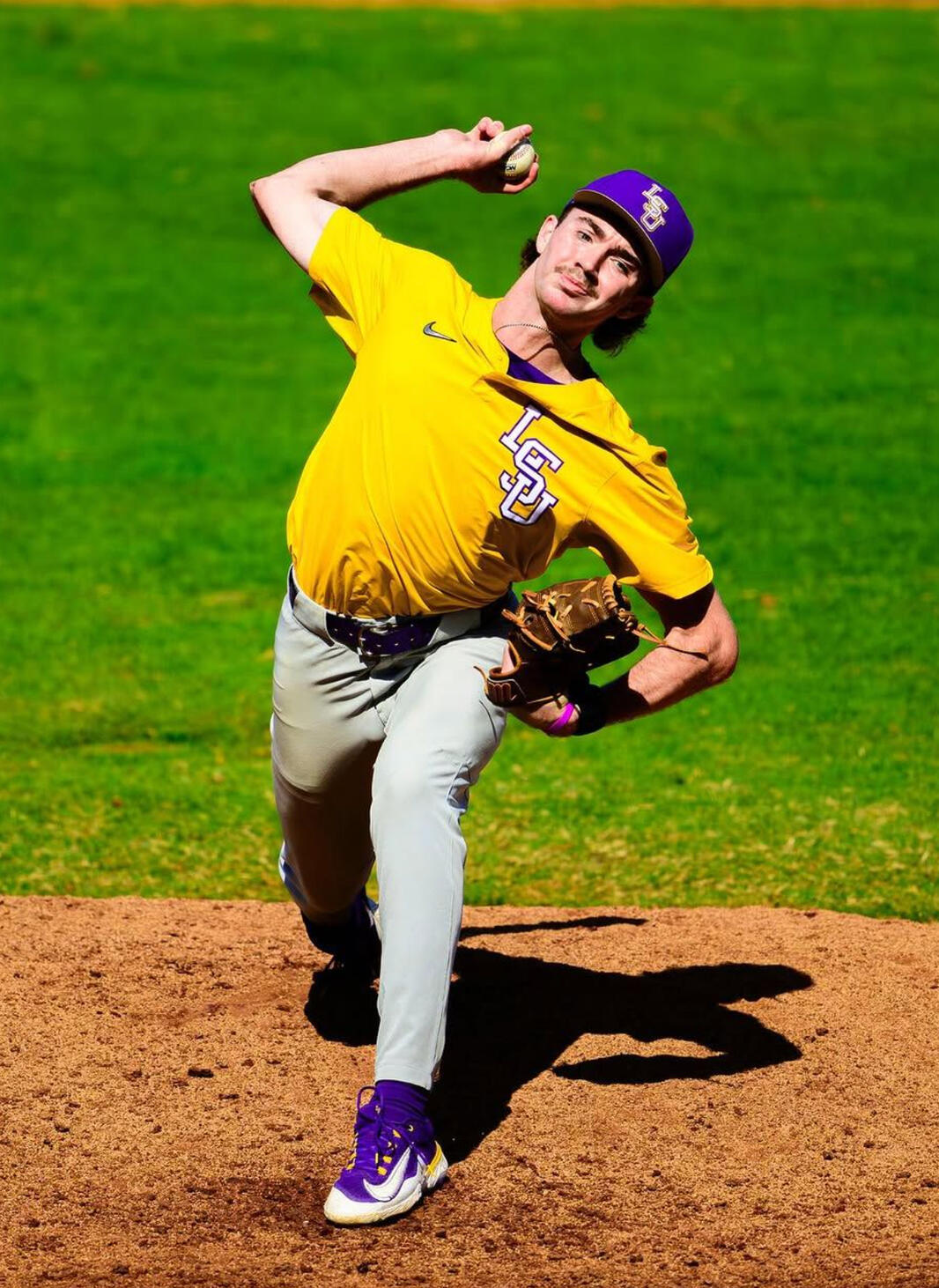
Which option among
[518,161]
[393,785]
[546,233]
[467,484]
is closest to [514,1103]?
[393,785]

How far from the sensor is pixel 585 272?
4.41m

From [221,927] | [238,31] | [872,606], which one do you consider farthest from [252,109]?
[221,927]

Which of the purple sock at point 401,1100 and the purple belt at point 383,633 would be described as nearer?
the purple sock at point 401,1100

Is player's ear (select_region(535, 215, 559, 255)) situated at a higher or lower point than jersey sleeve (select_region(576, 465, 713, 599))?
higher

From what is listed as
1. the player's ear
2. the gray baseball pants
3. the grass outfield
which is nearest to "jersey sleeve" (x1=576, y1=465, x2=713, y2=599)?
the gray baseball pants

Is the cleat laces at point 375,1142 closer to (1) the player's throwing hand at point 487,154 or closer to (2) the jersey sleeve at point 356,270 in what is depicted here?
(2) the jersey sleeve at point 356,270

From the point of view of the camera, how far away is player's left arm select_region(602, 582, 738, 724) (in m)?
4.38

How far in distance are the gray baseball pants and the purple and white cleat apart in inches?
4.5

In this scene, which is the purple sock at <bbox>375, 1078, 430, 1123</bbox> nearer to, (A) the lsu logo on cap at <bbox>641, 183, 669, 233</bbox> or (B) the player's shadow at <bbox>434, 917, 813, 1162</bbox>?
(B) the player's shadow at <bbox>434, 917, 813, 1162</bbox>

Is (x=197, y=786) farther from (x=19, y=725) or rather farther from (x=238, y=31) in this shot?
(x=238, y=31)

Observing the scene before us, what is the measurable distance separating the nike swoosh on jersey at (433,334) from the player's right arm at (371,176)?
49cm

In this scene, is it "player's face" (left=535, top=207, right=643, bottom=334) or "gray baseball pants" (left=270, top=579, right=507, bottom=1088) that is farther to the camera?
"player's face" (left=535, top=207, right=643, bottom=334)

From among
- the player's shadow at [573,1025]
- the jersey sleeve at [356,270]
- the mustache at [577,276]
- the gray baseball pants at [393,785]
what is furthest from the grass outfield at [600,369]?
the mustache at [577,276]

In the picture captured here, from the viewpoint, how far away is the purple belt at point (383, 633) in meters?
4.55
